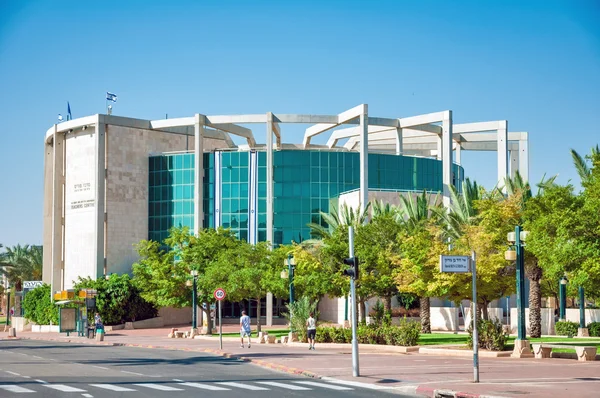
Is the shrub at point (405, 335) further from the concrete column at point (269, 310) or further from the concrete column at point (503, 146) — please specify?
the concrete column at point (503, 146)

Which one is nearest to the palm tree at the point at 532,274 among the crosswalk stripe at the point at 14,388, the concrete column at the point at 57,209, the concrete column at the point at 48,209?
the crosswalk stripe at the point at 14,388

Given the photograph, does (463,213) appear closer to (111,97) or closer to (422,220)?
(422,220)

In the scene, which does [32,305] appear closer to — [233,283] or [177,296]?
[177,296]

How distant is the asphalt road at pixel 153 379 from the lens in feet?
70.5

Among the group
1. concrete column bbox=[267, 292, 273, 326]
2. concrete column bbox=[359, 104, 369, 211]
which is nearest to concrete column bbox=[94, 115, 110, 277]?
concrete column bbox=[267, 292, 273, 326]

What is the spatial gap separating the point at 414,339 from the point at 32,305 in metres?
59.2

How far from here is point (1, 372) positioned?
28.8 metres

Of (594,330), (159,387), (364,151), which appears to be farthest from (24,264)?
(159,387)

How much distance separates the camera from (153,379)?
1013 inches

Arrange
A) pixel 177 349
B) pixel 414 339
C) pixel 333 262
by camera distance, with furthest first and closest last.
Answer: pixel 333 262, pixel 177 349, pixel 414 339

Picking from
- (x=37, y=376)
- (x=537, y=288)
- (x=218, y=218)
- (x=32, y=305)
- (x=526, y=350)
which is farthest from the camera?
(x=32, y=305)

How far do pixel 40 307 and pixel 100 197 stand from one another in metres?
13.7

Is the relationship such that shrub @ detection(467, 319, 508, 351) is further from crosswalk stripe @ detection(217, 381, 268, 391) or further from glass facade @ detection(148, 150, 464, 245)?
glass facade @ detection(148, 150, 464, 245)

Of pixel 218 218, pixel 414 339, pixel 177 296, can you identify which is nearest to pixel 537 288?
pixel 414 339
